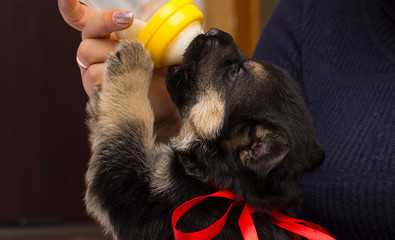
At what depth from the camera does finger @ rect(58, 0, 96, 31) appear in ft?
4.52

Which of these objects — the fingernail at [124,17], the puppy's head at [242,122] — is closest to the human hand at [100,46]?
the fingernail at [124,17]

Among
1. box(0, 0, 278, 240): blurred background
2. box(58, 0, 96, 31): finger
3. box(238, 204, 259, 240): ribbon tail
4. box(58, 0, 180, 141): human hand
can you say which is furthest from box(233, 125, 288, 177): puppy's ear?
box(0, 0, 278, 240): blurred background

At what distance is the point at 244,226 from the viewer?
115 centimetres

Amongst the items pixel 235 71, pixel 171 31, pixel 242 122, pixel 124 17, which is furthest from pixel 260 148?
pixel 124 17

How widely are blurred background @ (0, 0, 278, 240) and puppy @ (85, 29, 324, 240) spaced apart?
316cm

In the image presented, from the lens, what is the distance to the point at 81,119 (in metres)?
4.41

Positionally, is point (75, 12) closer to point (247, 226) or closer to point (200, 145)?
point (200, 145)

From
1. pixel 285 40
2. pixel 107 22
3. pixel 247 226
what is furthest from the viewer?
pixel 285 40

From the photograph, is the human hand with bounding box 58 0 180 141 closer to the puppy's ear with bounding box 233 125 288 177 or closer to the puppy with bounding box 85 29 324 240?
the puppy with bounding box 85 29 324 240

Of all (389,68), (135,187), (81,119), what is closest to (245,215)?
(135,187)

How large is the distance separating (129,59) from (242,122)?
39cm

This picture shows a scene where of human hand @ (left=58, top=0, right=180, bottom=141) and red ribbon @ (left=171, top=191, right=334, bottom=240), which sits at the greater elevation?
human hand @ (left=58, top=0, right=180, bottom=141)

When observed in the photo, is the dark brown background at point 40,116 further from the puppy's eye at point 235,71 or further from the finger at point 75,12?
the puppy's eye at point 235,71

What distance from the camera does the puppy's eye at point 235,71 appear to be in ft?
4.53
